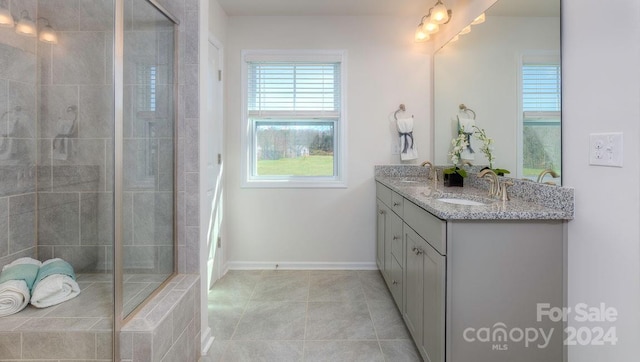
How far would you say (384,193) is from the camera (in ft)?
9.08

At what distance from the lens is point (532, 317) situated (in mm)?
1415

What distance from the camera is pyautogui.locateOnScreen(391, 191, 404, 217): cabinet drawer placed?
7.09 ft

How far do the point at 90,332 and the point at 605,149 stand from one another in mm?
2243

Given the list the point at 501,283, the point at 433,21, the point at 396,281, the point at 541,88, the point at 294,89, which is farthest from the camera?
the point at 294,89

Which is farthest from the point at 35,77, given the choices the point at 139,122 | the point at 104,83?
the point at 139,122

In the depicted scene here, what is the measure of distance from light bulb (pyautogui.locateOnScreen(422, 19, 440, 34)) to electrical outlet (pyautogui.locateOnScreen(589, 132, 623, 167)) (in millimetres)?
1808

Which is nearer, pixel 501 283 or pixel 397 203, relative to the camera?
pixel 501 283

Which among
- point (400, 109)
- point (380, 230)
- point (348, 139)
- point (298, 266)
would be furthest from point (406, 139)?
point (298, 266)

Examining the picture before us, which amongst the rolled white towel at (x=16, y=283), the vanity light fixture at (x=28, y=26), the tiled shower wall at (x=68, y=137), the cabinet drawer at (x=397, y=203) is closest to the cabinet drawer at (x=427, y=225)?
the cabinet drawer at (x=397, y=203)

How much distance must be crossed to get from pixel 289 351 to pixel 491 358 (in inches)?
42.6

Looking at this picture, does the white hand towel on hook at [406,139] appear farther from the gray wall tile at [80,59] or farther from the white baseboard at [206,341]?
the gray wall tile at [80,59]

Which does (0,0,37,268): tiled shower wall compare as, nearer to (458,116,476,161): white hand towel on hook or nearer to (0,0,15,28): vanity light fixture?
(0,0,15,28): vanity light fixture

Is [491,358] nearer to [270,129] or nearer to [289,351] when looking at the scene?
[289,351]

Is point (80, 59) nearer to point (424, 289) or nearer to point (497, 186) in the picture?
point (424, 289)
